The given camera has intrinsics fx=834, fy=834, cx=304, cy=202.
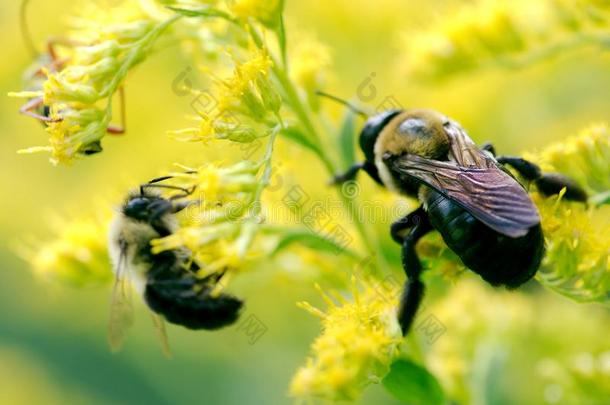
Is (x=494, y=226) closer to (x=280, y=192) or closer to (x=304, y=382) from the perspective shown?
(x=304, y=382)

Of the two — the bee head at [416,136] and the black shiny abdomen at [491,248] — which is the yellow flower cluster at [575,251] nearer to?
the black shiny abdomen at [491,248]

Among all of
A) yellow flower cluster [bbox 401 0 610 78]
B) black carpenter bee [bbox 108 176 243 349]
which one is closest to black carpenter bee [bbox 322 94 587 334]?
black carpenter bee [bbox 108 176 243 349]

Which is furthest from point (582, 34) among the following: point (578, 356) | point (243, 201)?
point (243, 201)

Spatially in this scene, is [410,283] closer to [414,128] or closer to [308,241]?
[308,241]

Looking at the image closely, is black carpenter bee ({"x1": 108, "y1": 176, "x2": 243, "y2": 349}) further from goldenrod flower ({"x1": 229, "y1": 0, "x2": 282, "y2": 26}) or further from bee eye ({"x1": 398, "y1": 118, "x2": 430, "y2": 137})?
bee eye ({"x1": 398, "y1": 118, "x2": 430, "y2": 137})

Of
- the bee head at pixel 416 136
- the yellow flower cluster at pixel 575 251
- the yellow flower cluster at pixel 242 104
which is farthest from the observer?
the bee head at pixel 416 136

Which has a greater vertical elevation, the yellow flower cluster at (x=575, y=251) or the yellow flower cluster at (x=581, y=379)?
the yellow flower cluster at (x=575, y=251)

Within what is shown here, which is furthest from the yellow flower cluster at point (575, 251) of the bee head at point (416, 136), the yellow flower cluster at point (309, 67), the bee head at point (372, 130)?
the yellow flower cluster at point (309, 67)
